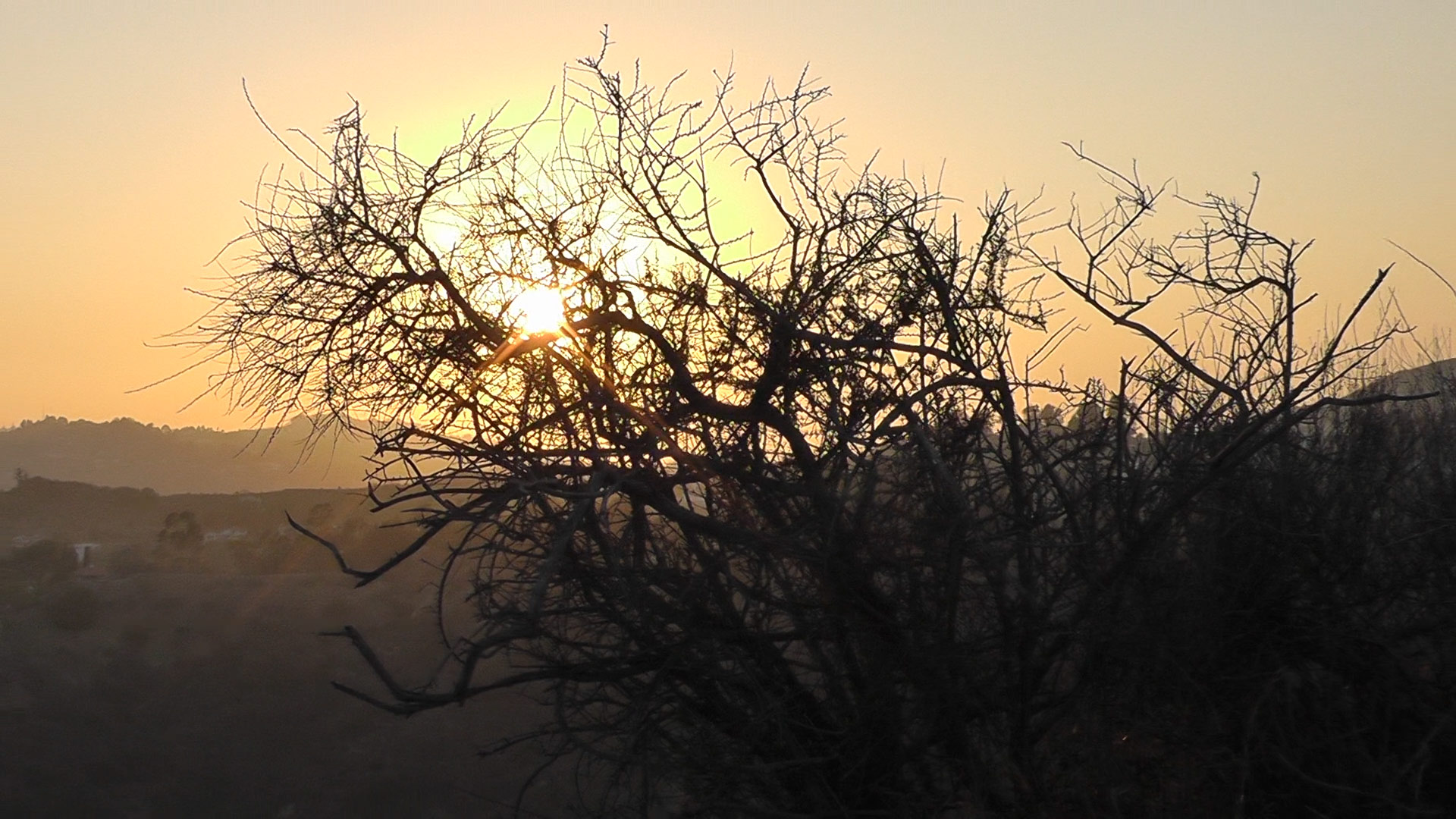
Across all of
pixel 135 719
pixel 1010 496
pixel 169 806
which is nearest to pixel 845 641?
pixel 1010 496

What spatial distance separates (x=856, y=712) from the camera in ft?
21.7

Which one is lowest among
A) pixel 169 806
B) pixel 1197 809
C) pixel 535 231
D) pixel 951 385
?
pixel 169 806

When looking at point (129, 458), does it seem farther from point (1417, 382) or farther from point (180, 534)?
point (1417, 382)

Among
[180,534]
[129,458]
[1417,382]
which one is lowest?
[1417,382]

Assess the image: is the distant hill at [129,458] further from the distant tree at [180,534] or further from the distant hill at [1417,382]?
the distant hill at [1417,382]

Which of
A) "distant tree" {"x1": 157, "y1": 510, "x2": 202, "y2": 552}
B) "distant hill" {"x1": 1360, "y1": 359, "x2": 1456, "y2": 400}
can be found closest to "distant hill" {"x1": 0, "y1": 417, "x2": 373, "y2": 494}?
"distant tree" {"x1": 157, "y1": 510, "x2": 202, "y2": 552}

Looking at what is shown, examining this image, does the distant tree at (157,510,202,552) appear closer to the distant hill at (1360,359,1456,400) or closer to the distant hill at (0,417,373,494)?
the distant hill at (0,417,373,494)

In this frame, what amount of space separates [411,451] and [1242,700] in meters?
4.10

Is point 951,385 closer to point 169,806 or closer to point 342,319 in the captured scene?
point 342,319

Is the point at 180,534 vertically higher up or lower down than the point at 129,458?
lower down

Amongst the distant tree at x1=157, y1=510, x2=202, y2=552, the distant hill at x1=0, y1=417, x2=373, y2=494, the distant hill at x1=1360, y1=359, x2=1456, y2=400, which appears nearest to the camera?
the distant hill at x1=1360, y1=359, x2=1456, y2=400

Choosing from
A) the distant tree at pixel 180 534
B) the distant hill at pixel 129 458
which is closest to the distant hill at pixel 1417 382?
the distant tree at pixel 180 534

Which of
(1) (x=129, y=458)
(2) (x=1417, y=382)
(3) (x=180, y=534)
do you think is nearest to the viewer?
(2) (x=1417, y=382)

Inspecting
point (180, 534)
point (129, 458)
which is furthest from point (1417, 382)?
point (129, 458)
